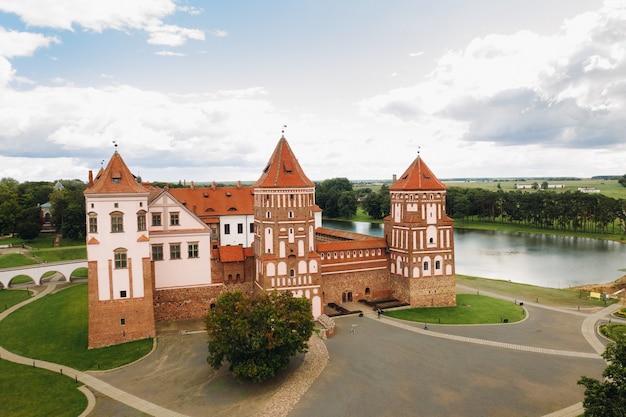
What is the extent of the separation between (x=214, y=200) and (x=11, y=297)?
24393 mm

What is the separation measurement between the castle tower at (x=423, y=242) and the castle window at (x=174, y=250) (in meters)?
21.0

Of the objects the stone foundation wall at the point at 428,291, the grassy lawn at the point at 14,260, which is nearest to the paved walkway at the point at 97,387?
the stone foundation wall at the point at 428,291

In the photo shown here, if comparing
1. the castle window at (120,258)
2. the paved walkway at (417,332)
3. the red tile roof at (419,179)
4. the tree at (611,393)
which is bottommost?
the paved walkway at (417,332)

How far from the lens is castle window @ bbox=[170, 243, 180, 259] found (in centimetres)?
3900

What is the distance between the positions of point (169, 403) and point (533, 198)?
326 ft

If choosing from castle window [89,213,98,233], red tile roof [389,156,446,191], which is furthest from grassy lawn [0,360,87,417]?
red tile roof [389,156,446,191]

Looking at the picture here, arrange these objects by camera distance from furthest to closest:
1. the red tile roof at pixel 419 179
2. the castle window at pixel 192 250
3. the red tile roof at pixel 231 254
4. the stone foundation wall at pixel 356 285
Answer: the stone foundation wall at pixel 356 285, the red tile roof at pixel 419 179, the red tile roof at pixel 231 254, the castle window at pixel 192 250

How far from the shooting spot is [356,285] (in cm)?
4412

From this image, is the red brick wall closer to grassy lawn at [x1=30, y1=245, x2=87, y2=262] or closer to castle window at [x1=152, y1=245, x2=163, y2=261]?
castle window at [x1=152, y1=245, x2=163, y2=261]

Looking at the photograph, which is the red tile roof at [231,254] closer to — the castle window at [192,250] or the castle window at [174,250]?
the castle window at [192,250]

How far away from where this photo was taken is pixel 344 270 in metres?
43.5

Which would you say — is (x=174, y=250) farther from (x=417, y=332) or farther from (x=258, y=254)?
(x=417, y=332)

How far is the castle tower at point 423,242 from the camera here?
1671 inches

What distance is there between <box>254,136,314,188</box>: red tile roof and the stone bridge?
2914cm
